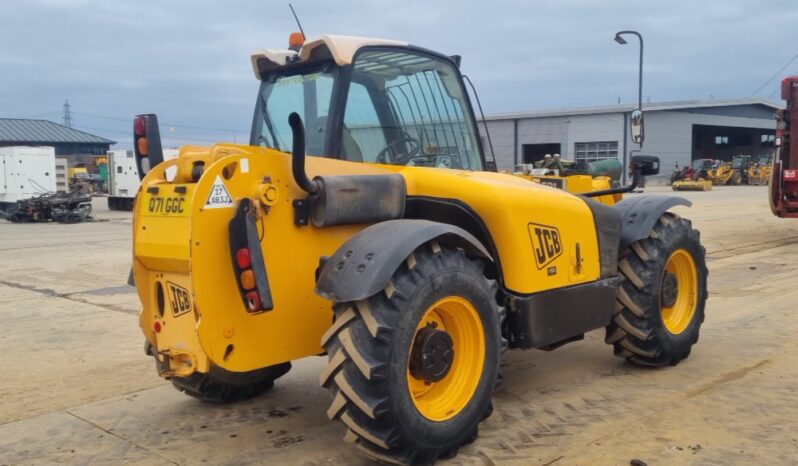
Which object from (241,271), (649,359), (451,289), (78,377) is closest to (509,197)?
(451,289)

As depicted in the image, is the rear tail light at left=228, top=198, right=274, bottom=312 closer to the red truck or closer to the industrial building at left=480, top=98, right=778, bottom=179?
the red truck

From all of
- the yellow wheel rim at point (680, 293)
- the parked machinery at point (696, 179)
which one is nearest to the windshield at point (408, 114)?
the yellow wheel rim at point (680, 293)

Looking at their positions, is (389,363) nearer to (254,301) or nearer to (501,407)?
(254,301)

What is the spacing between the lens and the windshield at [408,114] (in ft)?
14.3

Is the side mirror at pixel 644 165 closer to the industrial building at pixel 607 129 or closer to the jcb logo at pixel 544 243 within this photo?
the jcb logo at pixel 544 243

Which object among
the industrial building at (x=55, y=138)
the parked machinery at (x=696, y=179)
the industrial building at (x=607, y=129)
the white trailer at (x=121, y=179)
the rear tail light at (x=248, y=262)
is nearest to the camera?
the rear tail light at (x=248, y=262)

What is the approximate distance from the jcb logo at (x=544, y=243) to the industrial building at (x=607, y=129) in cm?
4046

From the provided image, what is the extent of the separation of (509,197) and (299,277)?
1323 mm

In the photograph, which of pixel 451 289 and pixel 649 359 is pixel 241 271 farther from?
pixel 649 359

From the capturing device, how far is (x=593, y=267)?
16.0 feet

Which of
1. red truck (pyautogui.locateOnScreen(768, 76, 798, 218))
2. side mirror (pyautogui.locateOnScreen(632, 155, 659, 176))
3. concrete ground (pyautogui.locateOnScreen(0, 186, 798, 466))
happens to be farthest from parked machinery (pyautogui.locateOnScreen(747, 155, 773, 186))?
side mirror (pyautogui.locateOnScreen(632, 155, 659, 176))

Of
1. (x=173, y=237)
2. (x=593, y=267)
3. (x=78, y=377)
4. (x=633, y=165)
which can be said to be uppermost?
(x=633, y=165)

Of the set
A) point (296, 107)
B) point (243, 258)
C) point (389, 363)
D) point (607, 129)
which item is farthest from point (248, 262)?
point (607, 129)

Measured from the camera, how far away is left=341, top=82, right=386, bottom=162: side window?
429 cm
